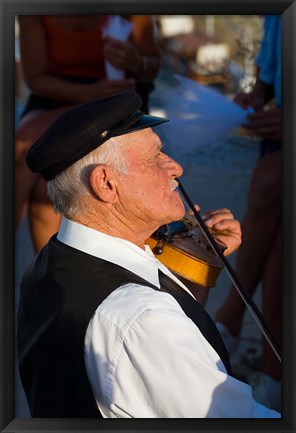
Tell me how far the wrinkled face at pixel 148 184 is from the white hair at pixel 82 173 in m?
0.02

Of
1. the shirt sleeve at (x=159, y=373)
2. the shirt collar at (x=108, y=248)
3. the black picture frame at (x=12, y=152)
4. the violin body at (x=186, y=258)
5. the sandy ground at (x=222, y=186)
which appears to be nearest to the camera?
the shirt sleeve at (x=159, y=373)

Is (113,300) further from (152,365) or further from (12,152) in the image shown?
(12,152)

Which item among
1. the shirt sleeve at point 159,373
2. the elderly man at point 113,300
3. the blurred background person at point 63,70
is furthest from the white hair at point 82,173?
the blurred background person at point 63,70

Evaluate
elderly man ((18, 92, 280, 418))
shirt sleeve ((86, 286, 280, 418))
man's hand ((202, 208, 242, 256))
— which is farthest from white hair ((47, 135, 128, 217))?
man's hand ((202, 208, 242, 256))

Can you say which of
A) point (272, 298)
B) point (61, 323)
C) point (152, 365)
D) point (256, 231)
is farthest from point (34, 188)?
point (152, 365)

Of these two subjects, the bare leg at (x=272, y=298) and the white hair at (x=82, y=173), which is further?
the bare leg at (x=272, y=298)

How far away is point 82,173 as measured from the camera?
1.99 meters

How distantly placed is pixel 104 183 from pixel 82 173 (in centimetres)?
5

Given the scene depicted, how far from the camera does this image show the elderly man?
1.80 meters

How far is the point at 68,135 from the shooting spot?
1.97 meters

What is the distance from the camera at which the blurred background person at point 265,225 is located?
3467mm

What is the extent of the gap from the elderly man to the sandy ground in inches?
60.6

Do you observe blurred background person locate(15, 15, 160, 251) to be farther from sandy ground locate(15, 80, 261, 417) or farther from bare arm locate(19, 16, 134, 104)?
sandy ground locate(15, 80, 261, 417)

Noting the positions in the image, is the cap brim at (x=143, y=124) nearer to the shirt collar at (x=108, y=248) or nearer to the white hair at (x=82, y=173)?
the white hair at (x=82, y=173)
